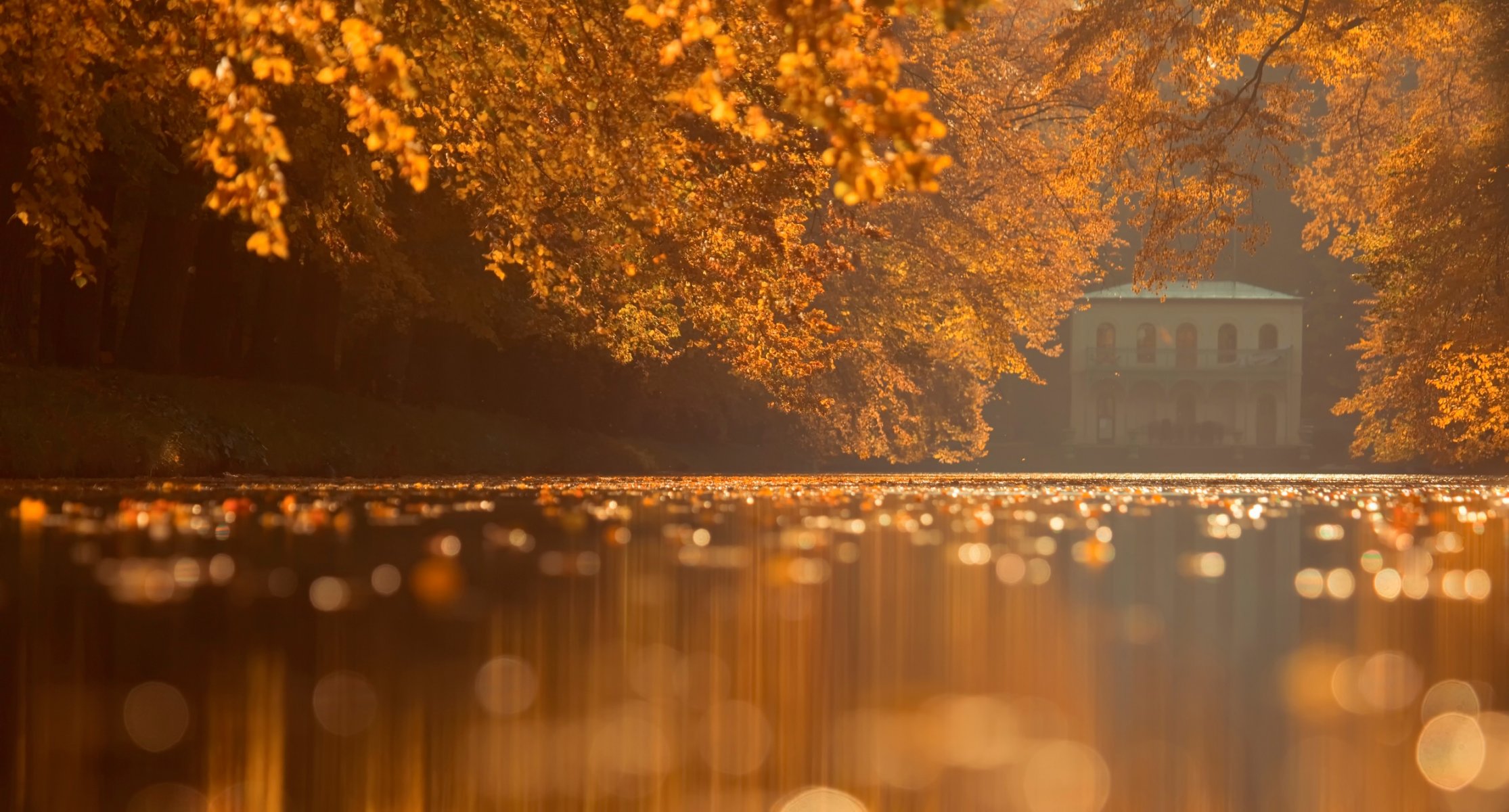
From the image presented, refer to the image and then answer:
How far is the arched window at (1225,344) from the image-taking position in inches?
3839

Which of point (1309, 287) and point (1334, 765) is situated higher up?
point (1309, 287)

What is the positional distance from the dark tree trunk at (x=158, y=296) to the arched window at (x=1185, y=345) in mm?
82054

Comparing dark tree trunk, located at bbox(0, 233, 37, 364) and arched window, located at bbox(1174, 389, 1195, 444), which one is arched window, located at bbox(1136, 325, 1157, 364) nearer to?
arched window, located at bbox(1174, 389, 1195, 444)

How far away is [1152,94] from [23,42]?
21.5 m

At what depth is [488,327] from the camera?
27.0 m

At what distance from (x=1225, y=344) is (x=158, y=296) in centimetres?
8367

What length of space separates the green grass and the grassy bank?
0.02m

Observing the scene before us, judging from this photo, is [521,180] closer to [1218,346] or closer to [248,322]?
[248,322]

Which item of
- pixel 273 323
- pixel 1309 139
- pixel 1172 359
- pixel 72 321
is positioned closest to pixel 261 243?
pixel 72 321

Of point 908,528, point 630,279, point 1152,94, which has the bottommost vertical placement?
point 908,528

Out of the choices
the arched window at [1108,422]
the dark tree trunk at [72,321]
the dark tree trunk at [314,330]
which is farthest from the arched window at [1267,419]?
the dark tree trunk at [72,321]

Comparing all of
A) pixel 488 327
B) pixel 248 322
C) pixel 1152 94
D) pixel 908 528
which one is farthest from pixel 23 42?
pixel 1152 94

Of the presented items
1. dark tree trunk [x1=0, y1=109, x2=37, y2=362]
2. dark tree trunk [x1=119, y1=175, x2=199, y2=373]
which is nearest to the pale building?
dark tree trunk [x1=119, y1=175, x2=199, y2=373]

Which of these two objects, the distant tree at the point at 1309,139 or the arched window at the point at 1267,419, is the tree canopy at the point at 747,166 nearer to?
the distant tree at the point at 1309,139
